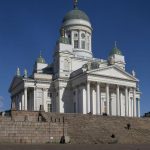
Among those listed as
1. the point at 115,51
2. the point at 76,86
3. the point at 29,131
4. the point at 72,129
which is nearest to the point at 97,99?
the point at 76,86

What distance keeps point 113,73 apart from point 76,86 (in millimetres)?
6745

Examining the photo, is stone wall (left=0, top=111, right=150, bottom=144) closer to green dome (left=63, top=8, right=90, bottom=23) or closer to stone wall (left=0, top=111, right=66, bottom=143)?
stone wall (left=0, top=111, right=66, bottom=143)

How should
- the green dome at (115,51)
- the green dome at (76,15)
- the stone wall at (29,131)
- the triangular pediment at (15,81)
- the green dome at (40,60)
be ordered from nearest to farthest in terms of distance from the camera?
the stone wall at (29,131), the triangular pediment at (15,81), the green dome at (40,60), the green dome at (76,15), the green dome at (115,51)

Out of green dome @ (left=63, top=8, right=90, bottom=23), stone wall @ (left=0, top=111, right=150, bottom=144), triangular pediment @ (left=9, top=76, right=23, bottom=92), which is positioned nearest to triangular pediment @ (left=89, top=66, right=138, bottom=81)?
triangular pediment @ (left=9, top=76, right=23, bottom=92)

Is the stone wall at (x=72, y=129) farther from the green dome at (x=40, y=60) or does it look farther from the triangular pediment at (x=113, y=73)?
the green dome at (x=40, y=60)

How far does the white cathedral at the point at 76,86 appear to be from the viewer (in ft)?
209

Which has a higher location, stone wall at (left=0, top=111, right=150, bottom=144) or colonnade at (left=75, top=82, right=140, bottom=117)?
colonnade at (left=75, top=82, right=140, bottom=117)

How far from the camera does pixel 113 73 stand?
214 feet

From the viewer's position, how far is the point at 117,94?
2554 inches

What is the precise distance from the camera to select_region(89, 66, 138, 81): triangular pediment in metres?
63.6

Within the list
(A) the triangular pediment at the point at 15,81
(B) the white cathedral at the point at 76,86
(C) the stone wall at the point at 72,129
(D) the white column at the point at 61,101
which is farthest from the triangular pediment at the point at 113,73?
(C) the stone wall at the point at 72,129

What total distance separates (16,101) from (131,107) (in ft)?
71.5

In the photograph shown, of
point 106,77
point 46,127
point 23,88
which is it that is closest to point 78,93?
point 106,77

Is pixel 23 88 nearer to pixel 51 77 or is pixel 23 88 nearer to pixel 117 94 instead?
pixel 51 77
